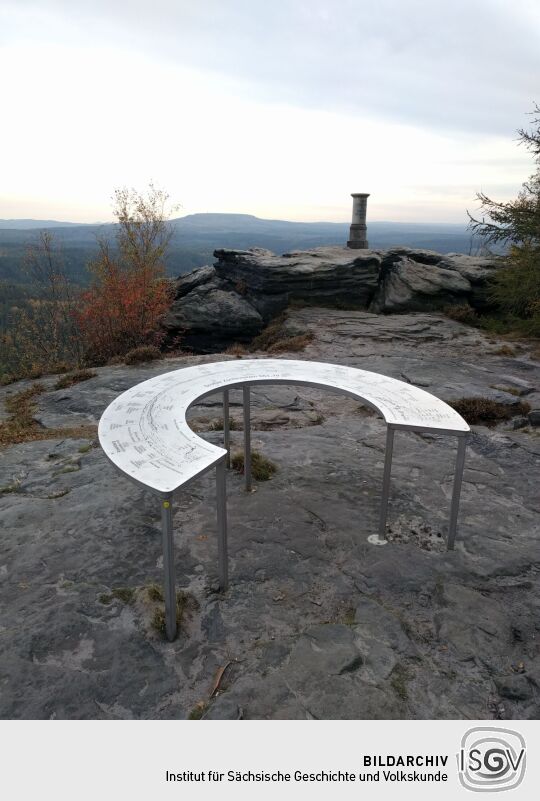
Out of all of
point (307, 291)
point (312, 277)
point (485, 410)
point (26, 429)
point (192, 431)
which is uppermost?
point (312, 277)

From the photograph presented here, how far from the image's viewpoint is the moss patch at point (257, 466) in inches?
229

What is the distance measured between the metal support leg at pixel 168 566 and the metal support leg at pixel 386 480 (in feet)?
6.49

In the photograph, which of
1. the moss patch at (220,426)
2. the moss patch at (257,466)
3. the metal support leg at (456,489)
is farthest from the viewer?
the moss patch at (220,426)

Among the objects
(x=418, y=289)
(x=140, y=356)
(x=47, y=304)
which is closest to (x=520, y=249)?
(x=418, y=289)

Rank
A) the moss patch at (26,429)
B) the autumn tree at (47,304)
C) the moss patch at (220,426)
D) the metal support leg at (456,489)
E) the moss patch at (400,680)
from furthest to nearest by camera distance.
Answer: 1. the autumn tree at (47,304)
2. the moss patch at (220,426)
3. the moss patch at (26,429)
4. the metal support leg at (456,489)
5. the moss patch at (400,680)

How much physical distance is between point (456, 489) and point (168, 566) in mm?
2483

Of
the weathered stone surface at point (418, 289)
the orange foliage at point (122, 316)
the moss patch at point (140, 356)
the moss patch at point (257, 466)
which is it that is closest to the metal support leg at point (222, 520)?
the moss patch at point (257, 466)

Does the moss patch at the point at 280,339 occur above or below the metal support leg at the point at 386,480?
below

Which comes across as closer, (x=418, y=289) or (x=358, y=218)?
(x=418, y=289)

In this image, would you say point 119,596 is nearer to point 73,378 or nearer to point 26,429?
point 26,429

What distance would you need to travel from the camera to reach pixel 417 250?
1756cm

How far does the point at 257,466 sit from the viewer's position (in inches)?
232

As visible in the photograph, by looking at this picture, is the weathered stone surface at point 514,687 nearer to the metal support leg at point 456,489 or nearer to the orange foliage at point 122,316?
the metal support leg at point 456,489
